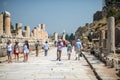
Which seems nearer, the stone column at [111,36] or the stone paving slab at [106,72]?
the stone paving slab at [106,72]

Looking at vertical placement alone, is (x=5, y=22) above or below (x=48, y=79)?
above

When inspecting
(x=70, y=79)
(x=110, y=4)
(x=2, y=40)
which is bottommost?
(x=70, y=79)

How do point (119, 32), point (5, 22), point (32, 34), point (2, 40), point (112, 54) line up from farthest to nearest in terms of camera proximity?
point (32, 34) < point (119, 32) < point (5, 22) < point (2, 40) < point (112, 54)

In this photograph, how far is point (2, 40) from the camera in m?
26.2

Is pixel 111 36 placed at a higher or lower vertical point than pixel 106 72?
higher

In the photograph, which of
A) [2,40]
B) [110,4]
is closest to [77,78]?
[2,40]

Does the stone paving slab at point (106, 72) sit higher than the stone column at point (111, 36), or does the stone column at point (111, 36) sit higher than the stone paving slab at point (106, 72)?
the stone column at point (111, 36)

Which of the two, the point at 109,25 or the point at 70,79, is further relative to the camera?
the point at 109,25

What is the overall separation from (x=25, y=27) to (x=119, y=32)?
51.7 ft

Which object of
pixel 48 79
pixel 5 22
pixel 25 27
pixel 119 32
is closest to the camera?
pixel 48 79

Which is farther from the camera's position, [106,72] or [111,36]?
[111,36]

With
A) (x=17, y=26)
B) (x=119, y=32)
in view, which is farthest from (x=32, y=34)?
(x=119, y=32)

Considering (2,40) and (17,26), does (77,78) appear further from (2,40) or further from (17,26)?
(17,26)

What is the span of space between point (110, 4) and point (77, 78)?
87956 millimetres
